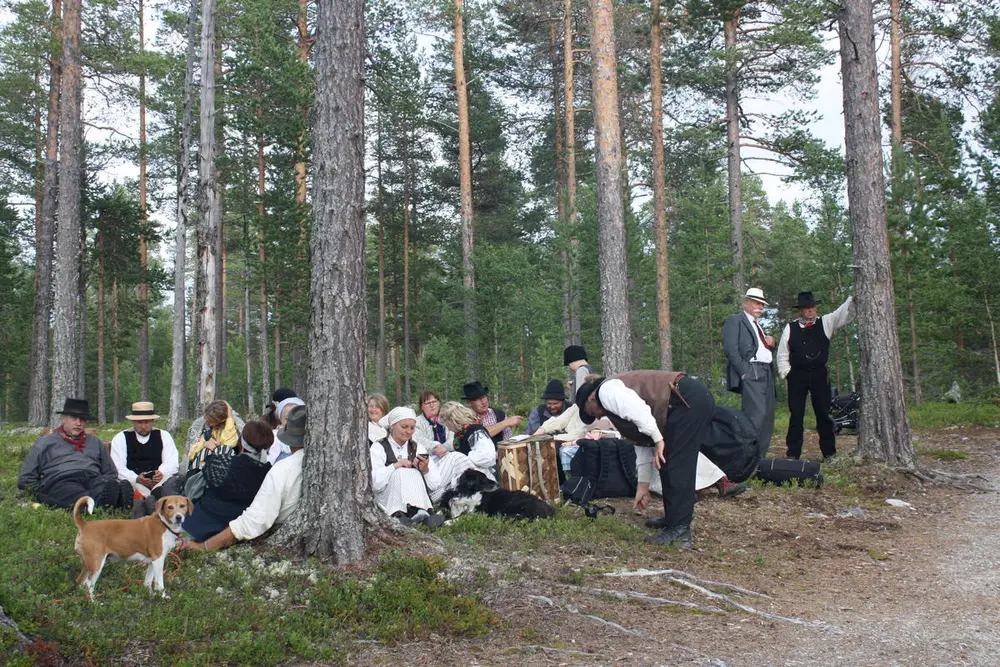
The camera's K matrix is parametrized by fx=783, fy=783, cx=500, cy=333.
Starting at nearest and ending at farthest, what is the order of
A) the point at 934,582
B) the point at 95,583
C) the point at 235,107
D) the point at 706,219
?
the point at 95,583
the point at 934,582
the point at 706,219
the point at 235,107

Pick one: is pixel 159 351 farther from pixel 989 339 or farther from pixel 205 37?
pixel 989 339

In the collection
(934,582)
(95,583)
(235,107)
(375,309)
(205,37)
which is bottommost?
(934,582)

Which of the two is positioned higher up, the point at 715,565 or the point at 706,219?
the point at 706,219

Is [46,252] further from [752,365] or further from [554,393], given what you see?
[752,365]

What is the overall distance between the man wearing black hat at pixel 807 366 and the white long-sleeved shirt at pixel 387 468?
472 centimetres

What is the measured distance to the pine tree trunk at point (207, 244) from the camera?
12.1m

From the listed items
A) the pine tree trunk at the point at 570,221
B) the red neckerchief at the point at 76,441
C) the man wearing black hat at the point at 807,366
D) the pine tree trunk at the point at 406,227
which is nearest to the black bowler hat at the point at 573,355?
the man wearing black hat at the point at 807,366

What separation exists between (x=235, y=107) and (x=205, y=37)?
9437 millimetres

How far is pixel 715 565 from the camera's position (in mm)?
5930

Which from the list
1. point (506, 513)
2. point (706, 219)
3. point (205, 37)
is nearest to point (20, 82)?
point (205, 37)

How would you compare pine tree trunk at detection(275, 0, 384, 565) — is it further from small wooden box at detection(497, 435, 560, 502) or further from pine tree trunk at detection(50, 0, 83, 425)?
pine tree trunk at detection(50, 0, 83, 425)

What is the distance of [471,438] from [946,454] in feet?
22.0

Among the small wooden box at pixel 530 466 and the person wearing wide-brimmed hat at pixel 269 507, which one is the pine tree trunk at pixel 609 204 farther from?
the person wearing wide-brimmed hat at pixel 269 507

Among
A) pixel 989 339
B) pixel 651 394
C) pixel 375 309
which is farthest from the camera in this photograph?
pixel 375 309
